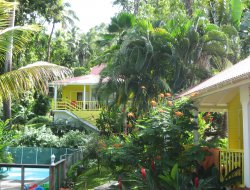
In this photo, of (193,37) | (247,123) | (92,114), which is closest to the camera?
(247,123)

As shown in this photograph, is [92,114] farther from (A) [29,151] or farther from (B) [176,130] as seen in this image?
(B) [176,130]

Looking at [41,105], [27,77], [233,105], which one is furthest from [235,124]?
[41,105]

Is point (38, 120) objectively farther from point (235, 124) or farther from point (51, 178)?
point (51, 178)

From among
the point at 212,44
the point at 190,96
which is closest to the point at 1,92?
the point at 190,96

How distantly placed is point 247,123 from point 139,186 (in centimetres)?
306

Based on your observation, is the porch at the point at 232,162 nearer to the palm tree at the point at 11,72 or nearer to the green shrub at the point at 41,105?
the palm tree at the point at 11,72

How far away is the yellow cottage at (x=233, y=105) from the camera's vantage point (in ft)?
28.3

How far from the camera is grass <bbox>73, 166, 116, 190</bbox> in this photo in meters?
14.0

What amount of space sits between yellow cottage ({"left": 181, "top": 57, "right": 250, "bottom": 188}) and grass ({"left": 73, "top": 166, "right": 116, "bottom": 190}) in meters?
4.70

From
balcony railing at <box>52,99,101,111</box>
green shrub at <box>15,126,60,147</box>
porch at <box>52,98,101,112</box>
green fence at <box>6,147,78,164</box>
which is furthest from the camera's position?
balcony railing at <box>52,99,101,111</box>

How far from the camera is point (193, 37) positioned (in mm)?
A: 17438

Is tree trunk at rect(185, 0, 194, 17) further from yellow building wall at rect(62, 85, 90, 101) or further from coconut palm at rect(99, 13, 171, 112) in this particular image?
yellow building wall at rect(62, 85, 90, 101)

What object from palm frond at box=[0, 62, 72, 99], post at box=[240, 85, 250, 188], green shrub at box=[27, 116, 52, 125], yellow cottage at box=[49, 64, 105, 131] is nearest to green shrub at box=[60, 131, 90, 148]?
yellow cottage at box=[49, 64, 105, 131]

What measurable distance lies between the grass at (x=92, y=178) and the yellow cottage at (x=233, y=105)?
4.70 m
